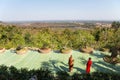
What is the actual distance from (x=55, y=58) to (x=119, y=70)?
7.07m

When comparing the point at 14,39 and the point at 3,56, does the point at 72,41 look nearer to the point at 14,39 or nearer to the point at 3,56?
the point at 14,39

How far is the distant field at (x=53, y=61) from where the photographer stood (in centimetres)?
2323

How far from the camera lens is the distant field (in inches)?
915

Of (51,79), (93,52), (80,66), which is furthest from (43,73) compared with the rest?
(93,52)

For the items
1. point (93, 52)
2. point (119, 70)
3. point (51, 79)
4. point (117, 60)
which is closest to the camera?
point (51, 79)

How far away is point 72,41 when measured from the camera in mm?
48875

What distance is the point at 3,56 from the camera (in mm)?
26250

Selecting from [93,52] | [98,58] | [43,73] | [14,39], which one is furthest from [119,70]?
[14,39]

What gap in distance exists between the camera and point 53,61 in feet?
81.1

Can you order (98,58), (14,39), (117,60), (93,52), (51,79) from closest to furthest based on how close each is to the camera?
(51,79) < (117,60) < (98,58) < (93,52) < (14,39)

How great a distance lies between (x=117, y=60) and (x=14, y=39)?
1121 inches

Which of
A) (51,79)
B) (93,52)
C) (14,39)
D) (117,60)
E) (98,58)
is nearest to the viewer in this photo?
(51,79)

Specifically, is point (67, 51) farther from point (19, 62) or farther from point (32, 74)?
point (32, 74)

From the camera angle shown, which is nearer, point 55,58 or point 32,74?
point 32,74
